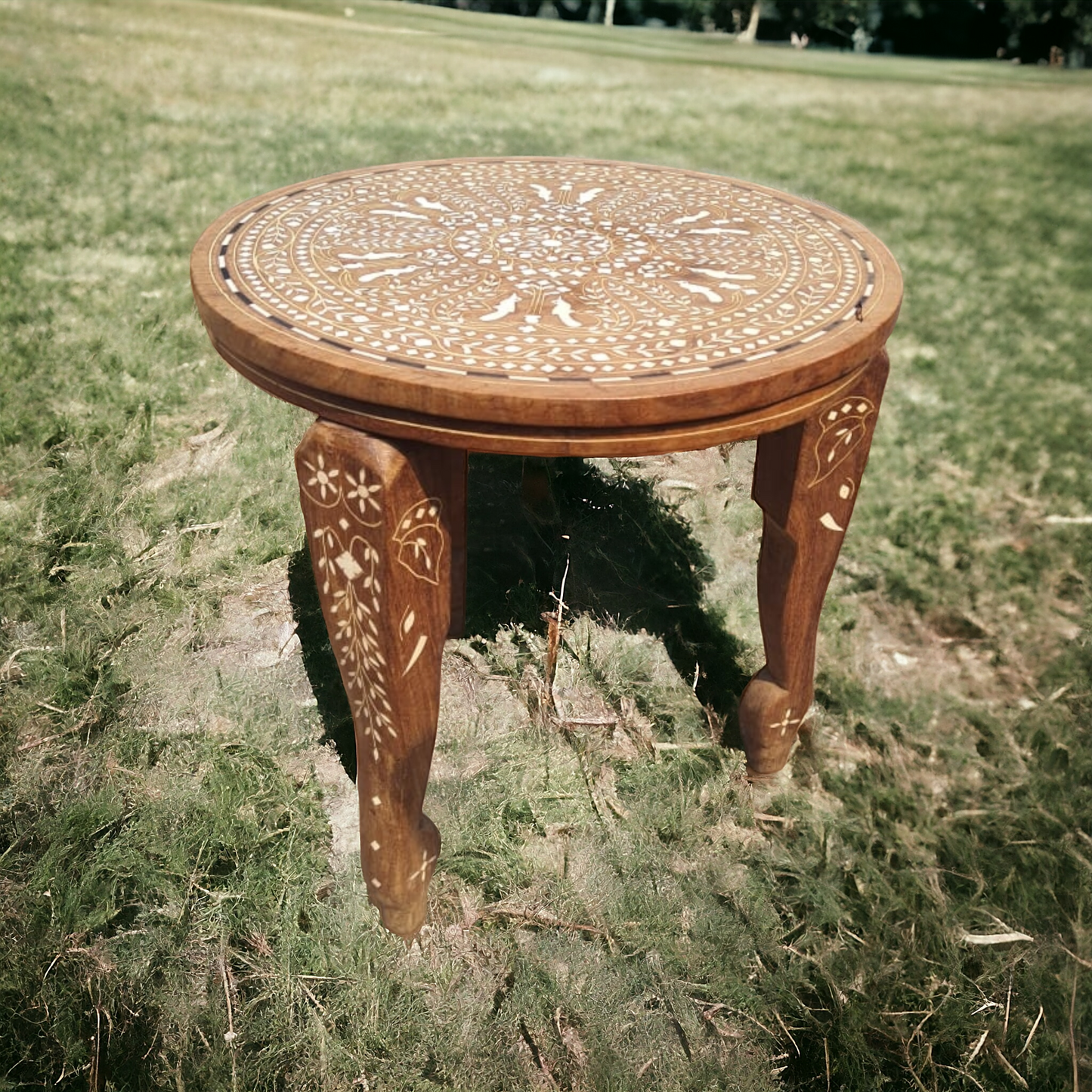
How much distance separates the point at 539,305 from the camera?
1.27 meters

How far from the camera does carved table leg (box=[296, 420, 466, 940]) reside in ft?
3.65

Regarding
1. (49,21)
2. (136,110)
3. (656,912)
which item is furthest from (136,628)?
(49,21)

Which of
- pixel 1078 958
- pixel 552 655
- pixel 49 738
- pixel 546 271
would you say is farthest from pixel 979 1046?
pixel 49 738

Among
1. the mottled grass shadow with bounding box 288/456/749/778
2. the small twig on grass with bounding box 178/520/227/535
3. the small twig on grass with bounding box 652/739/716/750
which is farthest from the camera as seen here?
the small twig on grass with bounding box 178/520/227/535

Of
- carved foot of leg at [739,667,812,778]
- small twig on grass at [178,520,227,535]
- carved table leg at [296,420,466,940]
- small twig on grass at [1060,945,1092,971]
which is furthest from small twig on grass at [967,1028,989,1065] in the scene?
small twig on grass at [178,520,227,535]

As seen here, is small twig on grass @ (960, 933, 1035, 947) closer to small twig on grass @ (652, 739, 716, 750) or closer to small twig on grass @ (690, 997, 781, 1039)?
small twig on grass @ (690, 997, 781, 1039)

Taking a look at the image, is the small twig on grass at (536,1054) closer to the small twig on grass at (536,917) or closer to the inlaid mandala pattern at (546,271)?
the small twig on grass at (536,917)

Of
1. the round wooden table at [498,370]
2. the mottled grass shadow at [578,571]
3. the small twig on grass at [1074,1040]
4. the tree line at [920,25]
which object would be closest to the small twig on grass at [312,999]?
the round wooden table at [498,370]

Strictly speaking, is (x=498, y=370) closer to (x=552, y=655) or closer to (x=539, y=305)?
(x=539, y=305)

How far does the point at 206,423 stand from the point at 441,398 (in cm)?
182

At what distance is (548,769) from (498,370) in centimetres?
86

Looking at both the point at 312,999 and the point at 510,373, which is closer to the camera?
the point at 510,373

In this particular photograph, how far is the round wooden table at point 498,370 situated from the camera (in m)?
1.08

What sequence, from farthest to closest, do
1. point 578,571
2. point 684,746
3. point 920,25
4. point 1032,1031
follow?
point 920,25
point 578,571
point 684,746
point 1032,1031
